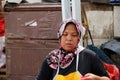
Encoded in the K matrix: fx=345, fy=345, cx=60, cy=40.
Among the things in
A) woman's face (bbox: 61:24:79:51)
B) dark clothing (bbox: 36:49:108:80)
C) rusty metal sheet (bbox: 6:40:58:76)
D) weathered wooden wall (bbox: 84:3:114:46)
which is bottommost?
rusty metal sheet (bbox: 6:40:58:76)

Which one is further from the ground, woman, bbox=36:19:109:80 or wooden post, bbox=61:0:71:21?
wooden post, bbox=61:0:71:21

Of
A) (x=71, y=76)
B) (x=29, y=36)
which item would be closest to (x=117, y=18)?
(x=29, y=36)

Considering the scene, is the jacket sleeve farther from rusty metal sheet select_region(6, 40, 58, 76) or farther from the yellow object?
rusty metal sheet select_region(6, 40, 58, 76)

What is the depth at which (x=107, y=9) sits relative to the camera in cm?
464

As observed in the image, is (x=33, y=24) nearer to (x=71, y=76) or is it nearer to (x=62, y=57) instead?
(x=62, y=57)

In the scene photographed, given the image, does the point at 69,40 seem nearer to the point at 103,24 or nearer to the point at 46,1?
the point at 103,24

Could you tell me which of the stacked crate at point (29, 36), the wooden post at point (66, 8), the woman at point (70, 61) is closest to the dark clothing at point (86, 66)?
the woman at point (70, 61)

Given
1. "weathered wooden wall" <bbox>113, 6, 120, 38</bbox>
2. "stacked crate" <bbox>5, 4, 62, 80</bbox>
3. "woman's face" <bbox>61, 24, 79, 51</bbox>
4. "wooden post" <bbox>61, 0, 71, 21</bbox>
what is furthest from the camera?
"stacked crate" <bbox>5, 4, 62, 80</bbox>

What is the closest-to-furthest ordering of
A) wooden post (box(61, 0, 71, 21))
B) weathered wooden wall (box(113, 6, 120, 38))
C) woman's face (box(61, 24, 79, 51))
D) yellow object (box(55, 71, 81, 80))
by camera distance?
yellow object (box(55, 71, 81, 80)), woman's face (box(61, 24, 79, 51)), wooden post (box(61, 0, 71, 21)), weathered wooden wall (box(113, 6, 120, 38))

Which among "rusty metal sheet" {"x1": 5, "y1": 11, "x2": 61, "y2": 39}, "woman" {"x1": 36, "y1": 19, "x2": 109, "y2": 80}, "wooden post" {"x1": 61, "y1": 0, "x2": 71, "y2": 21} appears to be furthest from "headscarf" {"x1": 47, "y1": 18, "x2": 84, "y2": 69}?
"rusty metal sheet" {"x1": 5, "y1": 11, "x2": 61, "y2": 39}

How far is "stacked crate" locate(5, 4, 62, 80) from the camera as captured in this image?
15.4 feet

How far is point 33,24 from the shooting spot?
15.6 feet

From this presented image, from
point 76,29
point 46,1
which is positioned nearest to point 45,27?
point 46,1

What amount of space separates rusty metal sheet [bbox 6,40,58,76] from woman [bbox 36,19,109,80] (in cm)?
232
